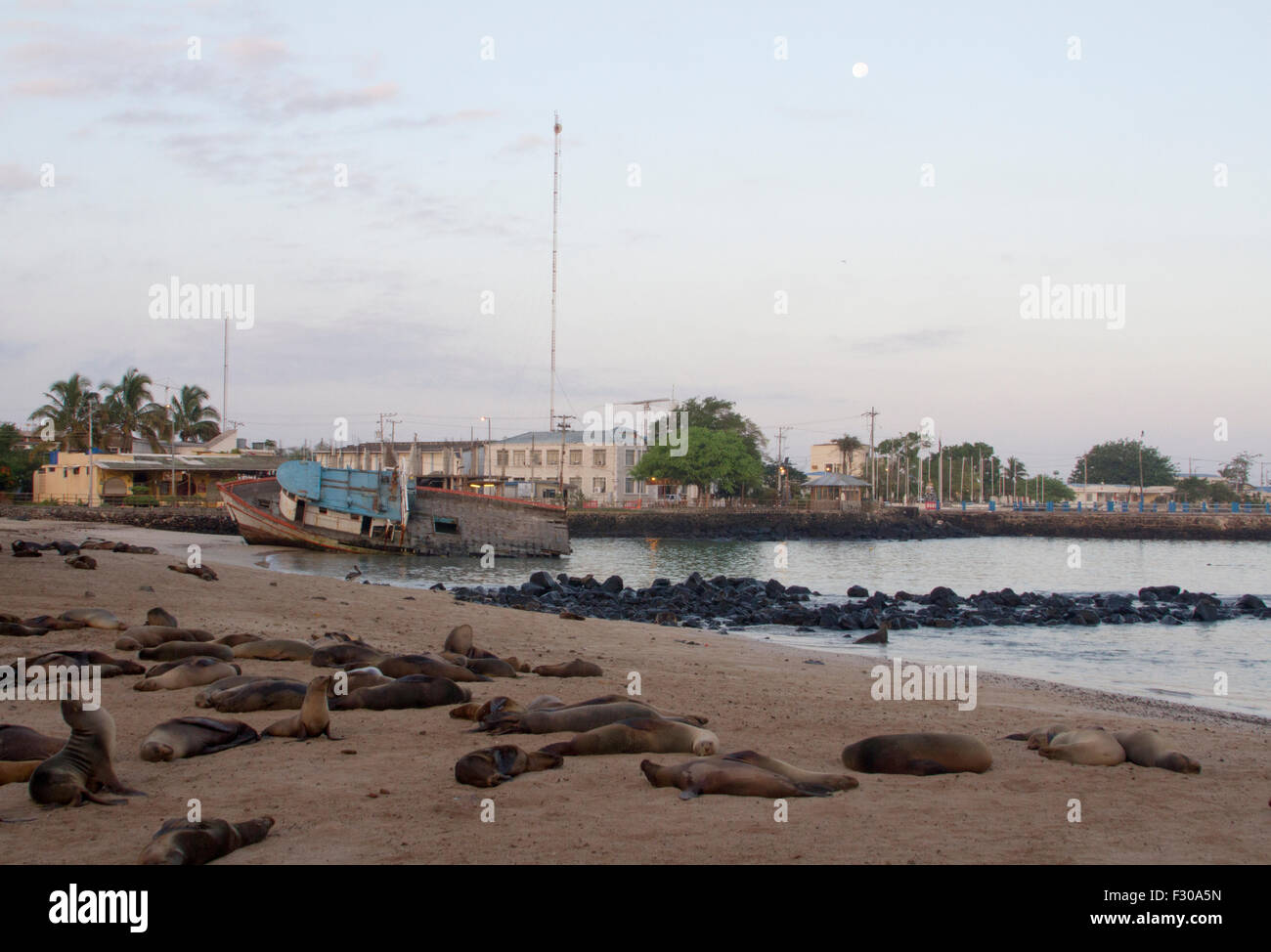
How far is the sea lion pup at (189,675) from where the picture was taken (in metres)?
9.71

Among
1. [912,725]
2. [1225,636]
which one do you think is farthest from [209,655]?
[1225,636]

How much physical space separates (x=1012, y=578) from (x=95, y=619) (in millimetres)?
37437

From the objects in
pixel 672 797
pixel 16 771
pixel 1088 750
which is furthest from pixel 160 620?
pixel 1088 750

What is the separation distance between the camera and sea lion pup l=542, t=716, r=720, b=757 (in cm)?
770

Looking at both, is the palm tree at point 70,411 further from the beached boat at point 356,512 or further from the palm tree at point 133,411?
the beached boat at point 356,512

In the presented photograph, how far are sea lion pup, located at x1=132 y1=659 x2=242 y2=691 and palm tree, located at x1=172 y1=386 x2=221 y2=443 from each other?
79924mm

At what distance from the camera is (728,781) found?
6.59 metres

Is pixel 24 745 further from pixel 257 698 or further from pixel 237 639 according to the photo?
pixel 237 639

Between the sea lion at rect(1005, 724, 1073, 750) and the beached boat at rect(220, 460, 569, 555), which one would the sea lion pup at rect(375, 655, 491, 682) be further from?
the beached boat at rect(220, 460, 569, 555)

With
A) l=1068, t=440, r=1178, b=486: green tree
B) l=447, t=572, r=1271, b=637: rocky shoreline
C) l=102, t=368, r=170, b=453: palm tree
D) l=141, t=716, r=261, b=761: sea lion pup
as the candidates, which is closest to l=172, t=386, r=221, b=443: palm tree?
l=102, t=368, r=170, b=453: palm tree

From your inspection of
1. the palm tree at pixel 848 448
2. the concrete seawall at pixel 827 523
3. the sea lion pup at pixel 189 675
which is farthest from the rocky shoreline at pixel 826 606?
the palm tree at pixel 848 448

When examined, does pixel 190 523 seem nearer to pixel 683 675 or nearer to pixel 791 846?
pixel 683 675

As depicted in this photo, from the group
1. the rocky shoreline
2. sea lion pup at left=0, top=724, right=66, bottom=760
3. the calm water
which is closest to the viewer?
sea lion pup at left=0, top=724, right=66, bottom=760

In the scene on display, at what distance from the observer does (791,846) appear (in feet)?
17.8
